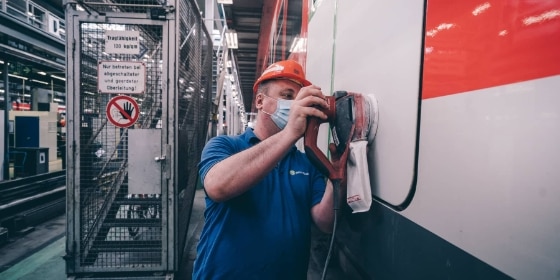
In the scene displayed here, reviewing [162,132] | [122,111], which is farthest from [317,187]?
[122,111]

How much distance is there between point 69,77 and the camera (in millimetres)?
2910

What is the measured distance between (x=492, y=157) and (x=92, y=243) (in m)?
3.44

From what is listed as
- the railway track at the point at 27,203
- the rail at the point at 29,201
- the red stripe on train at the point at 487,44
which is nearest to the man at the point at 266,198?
the red stripe on train at the point at 487,44

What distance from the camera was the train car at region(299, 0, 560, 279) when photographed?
542mm

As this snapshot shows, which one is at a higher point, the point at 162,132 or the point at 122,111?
the point at 122,111

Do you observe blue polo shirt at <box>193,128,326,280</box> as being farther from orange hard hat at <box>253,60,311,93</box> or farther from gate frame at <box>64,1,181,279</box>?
gate frame at <box>64,1,181,279</box>

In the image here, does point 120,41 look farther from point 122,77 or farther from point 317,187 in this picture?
point 317,187

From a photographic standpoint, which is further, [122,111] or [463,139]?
[122,111]

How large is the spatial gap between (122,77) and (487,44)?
9.68ft

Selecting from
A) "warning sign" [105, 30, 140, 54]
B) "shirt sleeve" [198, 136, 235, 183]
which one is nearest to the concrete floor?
"shirt sleeve" [198, 136, 235, 183]

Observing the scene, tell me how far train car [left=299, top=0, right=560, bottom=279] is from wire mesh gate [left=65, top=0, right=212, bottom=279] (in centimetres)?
225

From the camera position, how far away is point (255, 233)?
136cm

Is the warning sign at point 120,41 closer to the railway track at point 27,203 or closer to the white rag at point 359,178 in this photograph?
the white rag at point 359,178

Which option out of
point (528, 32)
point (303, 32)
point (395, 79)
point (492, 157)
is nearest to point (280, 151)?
point (395, 79)
